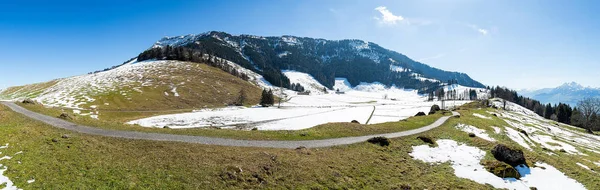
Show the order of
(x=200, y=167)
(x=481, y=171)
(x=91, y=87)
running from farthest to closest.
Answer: (x=91, y=87) → (x=481, y=171) → (x=200, y=167)

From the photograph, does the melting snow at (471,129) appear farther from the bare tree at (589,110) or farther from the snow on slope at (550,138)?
the bare tree at (589,110)

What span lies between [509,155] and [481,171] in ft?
18.4

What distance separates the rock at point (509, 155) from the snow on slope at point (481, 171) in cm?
71

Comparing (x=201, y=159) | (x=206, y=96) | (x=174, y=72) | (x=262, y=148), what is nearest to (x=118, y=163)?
(x=201, y=159)

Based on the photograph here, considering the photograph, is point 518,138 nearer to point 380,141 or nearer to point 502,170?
point 502,170

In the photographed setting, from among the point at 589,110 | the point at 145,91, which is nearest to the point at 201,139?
the point at 145,91

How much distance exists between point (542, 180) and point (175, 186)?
31401mm

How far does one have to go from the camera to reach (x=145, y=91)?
131875 millimetres

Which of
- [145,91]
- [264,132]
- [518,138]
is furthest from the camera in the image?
Result: [145,91]

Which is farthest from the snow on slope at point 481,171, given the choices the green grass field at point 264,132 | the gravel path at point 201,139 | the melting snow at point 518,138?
the melting snow at point 518,138

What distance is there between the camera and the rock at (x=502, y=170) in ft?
76.5

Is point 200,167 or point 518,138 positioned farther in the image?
point 518,138

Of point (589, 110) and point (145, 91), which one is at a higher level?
point (145, 91)

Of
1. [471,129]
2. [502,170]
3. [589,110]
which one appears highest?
[502,170]
